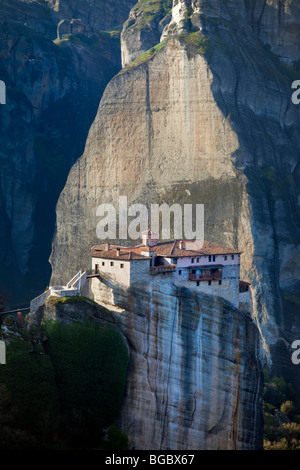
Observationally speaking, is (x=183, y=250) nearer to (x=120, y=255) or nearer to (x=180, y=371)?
(x=120, y=255)

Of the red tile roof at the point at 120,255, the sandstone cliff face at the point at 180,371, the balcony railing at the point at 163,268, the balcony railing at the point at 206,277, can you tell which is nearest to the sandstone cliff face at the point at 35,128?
the red tile roof at the point at 120,255

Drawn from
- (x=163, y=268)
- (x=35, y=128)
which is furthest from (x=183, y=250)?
(x=35, y=128)

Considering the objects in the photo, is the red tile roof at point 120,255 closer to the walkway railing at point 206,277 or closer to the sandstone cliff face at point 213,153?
the walkway railing at point 206,277

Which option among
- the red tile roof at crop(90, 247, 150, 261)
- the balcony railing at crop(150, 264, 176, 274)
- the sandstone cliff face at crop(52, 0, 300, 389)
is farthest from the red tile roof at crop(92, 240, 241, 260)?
the sandstone cliff face at crop(52, 0, 300, 389)

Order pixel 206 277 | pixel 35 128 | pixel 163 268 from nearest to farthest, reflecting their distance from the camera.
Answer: pixel 163 268, pixel 206 277, pixel 35 128
